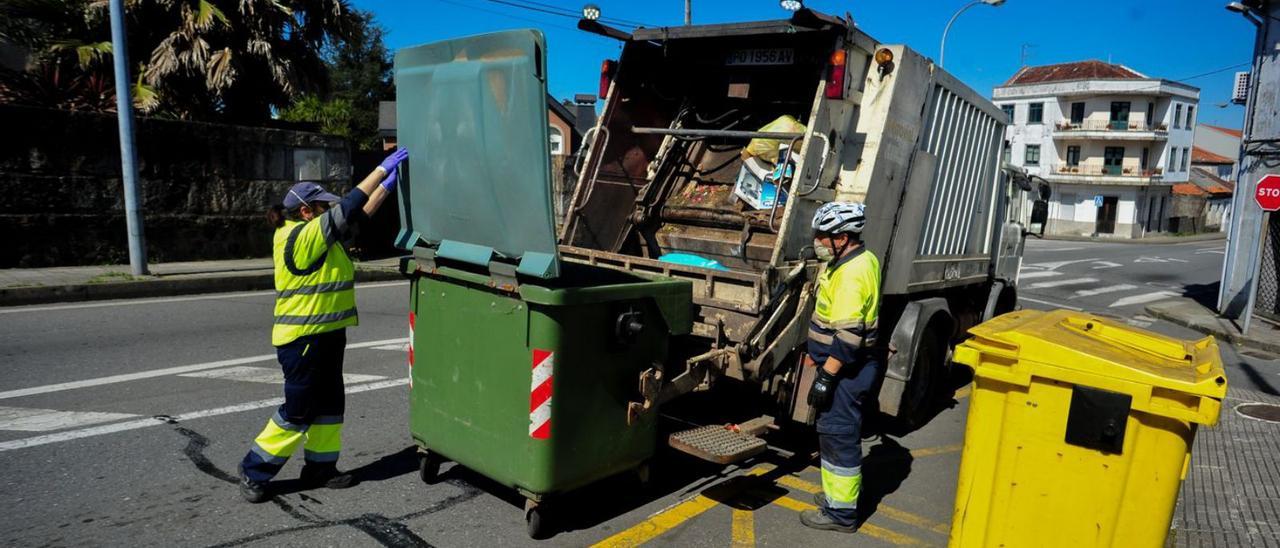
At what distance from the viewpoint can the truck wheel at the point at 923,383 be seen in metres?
6.08

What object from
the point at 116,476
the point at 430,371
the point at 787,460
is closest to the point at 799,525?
the point at 787,460

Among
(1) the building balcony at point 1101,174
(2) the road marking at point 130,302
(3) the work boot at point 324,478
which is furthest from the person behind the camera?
(1) the building balcony at point 1101,174

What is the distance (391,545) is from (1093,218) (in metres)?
55.3

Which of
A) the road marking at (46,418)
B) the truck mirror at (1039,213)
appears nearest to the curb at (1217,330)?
the truck mirror at (1039,213)

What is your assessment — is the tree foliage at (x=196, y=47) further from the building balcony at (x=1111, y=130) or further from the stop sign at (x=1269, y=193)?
the building balcony at (x=1111, y=130)

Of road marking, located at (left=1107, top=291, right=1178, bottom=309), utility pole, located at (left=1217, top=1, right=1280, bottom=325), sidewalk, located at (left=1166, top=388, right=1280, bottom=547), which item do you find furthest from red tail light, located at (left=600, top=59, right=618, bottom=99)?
road marking, located at (left=1107, top=291, right=1178, bottom=309)

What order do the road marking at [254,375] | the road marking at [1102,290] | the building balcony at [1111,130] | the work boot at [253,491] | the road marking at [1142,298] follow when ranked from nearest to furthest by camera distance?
1. the work boot at [253,491]
2. the road marking at [254,375]
3. the road marking at [1142,298]
4. the road marking at [1102,290]
5. the building balcony at [1111,130]

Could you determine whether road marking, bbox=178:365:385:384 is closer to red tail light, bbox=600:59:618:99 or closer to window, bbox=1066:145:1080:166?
red tail light, bbox=600:59:618:99

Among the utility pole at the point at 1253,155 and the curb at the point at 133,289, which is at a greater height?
the utility pole at the point at 1253,155

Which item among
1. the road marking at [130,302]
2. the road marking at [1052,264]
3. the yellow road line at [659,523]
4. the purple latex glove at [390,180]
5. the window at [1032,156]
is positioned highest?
the window at [1032,156]

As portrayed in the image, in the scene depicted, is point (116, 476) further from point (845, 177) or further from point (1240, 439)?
point (1240, 439)

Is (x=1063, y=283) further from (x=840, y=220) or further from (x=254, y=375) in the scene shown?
(x=254, y=375)

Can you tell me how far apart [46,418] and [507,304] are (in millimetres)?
3412

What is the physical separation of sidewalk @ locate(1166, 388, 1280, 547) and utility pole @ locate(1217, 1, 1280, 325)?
790 centimetres
